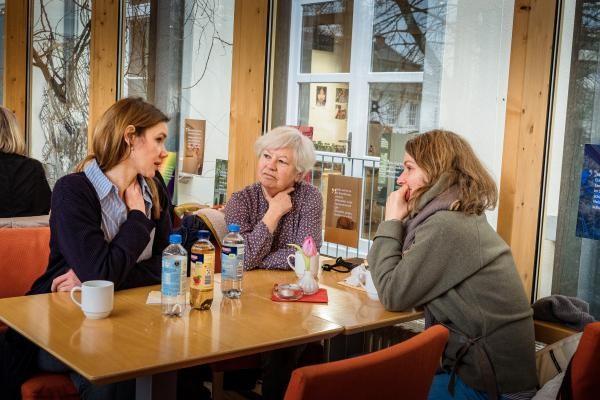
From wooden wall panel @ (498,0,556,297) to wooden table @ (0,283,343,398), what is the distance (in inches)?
45.2

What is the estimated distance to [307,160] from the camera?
10.1 feet

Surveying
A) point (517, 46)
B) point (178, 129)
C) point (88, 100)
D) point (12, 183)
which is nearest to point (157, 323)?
point (517, 46)

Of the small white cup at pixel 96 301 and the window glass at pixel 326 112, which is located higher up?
the window glass at pixel 326 112

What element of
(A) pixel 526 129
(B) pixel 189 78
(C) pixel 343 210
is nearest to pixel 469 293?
(A) pixel 526 129

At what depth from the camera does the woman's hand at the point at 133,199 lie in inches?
99.0

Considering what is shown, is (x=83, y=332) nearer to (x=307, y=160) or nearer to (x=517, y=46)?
(x=307, y=160)

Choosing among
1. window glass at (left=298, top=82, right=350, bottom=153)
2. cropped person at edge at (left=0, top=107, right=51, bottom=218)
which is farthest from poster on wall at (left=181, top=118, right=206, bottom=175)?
cropped person at edge at (left=0, top=107, right=51, bottom=218)

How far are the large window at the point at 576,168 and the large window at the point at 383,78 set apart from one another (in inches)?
9.5

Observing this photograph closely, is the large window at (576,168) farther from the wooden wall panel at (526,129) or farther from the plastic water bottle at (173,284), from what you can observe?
the plastic water bottle at (173,284)

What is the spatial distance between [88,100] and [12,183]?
2.11 meters

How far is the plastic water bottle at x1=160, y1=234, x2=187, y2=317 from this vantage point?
210 centimetres

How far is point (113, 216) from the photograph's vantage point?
8.07ft

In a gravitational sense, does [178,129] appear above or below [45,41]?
below

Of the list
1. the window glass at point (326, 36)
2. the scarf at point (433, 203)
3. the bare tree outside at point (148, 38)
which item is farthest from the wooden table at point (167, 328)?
the bare tree outside at point (148, 38)
